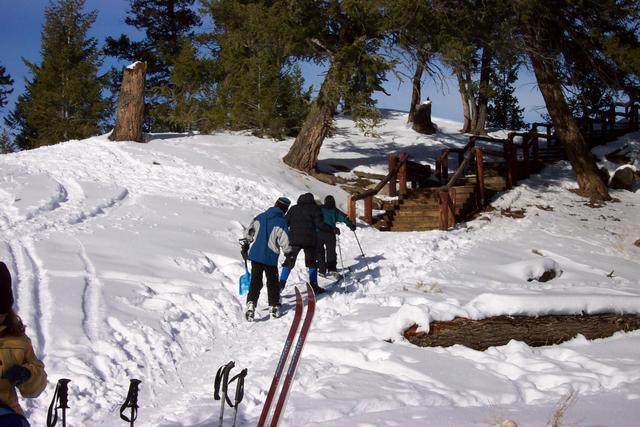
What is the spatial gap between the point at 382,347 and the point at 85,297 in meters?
3.36

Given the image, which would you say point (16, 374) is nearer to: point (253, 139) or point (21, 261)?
point (21, 261)

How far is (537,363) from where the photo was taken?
602 cm

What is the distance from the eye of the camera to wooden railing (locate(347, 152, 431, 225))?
1419 centimetres

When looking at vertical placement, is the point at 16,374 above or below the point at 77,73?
below

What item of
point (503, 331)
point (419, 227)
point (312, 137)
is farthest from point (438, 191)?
point (503, 331)

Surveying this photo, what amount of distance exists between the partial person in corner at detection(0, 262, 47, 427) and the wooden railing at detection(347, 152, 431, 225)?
1130 cm

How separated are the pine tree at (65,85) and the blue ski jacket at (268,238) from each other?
70.7 feet

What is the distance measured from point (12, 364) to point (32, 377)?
12 centimetres

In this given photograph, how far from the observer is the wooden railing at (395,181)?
1419cm

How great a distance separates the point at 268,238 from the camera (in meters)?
7.61

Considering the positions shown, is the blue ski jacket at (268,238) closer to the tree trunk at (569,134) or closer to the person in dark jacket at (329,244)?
the person in dark jacket at (329,244)

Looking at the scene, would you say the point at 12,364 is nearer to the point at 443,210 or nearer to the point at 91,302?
the point at 91,302

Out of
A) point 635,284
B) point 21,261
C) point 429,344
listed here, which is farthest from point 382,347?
point 635,284

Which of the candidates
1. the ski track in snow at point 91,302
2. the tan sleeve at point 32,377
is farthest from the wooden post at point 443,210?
the tan sleeve at point 32,377
